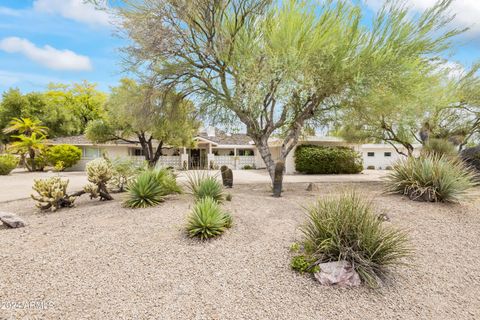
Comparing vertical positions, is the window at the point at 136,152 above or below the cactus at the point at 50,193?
above

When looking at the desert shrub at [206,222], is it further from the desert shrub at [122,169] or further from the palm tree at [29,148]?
the palm tree at [29,148]

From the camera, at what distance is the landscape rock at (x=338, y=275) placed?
4051 millimetres

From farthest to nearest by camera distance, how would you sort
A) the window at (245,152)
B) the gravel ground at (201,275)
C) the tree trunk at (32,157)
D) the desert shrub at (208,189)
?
1. the window at (245,152)
2. the tree trunk at (32,157)
3. the desert shrub at (208,189)
4. the gravel ground at (201,275)

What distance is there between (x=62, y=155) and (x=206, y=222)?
2638 centimetres

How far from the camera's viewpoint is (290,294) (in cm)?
386

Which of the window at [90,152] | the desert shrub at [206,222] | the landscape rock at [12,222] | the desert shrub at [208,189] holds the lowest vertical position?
the landscape rock at [12,222]

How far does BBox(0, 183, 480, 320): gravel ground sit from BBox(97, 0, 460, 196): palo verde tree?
213 inches

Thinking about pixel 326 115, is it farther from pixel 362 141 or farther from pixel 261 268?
pixel 261 268

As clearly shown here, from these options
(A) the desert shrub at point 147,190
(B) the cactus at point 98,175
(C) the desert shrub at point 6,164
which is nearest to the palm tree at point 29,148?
(C) the desert shrub at point 6,164

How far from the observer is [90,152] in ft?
98.8

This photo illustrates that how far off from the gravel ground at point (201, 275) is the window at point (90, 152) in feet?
84.8

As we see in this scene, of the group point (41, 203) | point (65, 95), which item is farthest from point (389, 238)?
point (65, 95)

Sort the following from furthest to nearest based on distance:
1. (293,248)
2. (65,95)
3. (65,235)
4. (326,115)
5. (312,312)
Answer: (65,95) → (326,115) → (65,235) → (293,248) → (312,312)

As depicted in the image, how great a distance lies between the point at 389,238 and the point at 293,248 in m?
1.53
